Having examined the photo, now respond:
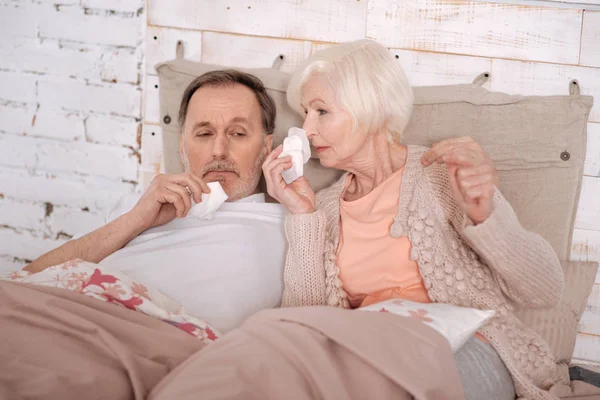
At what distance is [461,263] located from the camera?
141cm

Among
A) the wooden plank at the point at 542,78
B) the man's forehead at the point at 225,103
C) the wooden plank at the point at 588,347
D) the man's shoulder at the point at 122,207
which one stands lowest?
the wooden plank at the point at 588,347

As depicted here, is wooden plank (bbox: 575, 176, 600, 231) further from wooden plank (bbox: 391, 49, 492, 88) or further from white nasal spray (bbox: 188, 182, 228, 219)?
white nasal spray (bbox: 188, 182, 228, 219)

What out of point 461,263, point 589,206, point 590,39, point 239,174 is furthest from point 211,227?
point 590,39

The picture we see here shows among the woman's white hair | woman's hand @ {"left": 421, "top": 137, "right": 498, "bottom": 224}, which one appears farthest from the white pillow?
the woman's white hair

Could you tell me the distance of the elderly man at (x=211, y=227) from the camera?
1.53m

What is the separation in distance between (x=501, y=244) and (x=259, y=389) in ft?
2.24

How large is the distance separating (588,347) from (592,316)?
0.37 ft

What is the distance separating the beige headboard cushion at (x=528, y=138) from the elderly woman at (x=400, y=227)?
0.22 m

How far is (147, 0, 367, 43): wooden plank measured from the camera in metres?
1.94

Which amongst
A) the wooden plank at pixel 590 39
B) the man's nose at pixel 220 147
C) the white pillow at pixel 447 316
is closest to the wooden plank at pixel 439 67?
the wooden plank at pixel 590 39

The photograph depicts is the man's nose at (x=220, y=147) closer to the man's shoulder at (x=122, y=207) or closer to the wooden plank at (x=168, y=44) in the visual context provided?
the man's shoulder at (x=122, y=207)

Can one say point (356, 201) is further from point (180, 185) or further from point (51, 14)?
point (51, 14)

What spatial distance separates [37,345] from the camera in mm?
1052

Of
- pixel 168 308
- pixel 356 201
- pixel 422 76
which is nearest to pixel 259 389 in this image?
pixel 168 308
